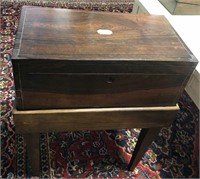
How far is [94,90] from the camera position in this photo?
765mm

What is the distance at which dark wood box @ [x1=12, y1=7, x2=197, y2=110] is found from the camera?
0.70 meters

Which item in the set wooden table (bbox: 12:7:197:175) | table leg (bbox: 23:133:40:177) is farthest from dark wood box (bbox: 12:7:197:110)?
table leg (bbox: 23:133:40:177)

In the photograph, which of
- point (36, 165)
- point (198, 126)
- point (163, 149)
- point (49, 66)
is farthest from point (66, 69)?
point (198, 126)

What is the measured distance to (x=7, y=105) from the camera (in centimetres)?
134

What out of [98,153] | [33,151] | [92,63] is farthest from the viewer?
[98,153]

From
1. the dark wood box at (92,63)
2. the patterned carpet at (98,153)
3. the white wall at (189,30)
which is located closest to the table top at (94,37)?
the dark wood box at (92,63)

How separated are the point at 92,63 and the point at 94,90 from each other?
10 cm

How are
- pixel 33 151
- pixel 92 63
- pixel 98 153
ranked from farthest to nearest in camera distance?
1. pixel 98 153
2. pixel 33 151
3. pixel 92 63

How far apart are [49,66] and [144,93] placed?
0.31 m

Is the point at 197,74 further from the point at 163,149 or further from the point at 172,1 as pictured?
the point at 172,1

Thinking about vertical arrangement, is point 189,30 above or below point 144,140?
above

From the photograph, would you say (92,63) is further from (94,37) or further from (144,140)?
(144,140)

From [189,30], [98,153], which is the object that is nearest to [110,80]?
[98,153]

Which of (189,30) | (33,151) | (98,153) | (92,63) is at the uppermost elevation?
(92,63)
